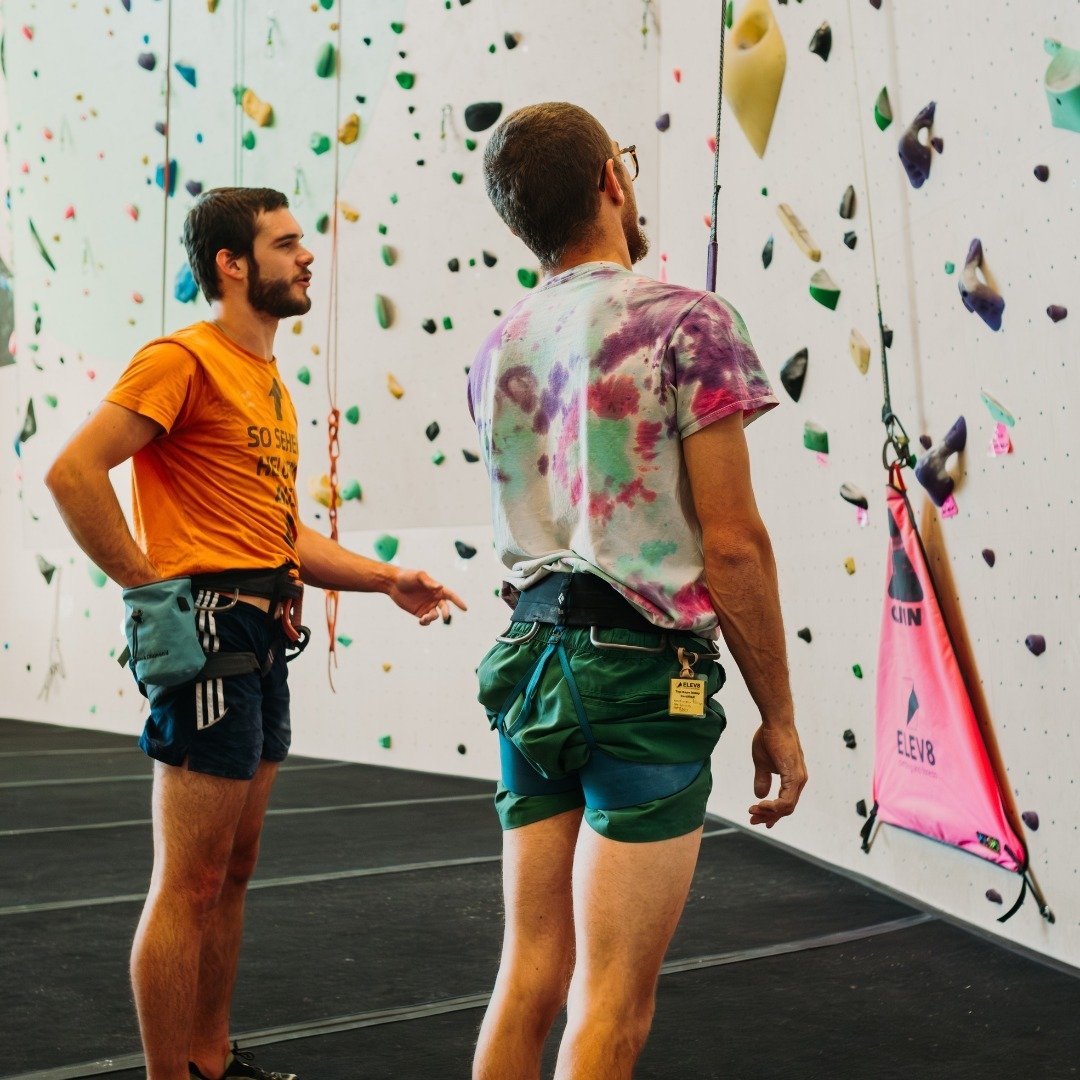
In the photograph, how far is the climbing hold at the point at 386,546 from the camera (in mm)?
4848

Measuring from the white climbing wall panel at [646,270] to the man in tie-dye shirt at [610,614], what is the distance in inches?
53.6

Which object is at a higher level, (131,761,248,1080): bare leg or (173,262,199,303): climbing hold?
(173,262,199,303): climbing hold

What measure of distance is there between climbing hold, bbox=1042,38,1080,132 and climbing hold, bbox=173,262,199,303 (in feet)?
12.6

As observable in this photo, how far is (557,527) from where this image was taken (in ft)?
4.26

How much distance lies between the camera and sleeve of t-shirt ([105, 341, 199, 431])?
1.65 meters

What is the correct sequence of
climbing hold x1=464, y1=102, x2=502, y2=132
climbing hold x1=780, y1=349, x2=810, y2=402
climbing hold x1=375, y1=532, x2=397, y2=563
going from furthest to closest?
climbing hold x1=375, y1=532, x2=397, y2=563, climbing hold x1=464, y1=102, x2=502, y2=132, climbing hold x1=780, y1=349, x2=810, y2=402

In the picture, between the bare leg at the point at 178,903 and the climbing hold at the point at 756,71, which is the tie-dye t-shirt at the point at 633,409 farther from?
the climbing hold at the point at 756,71

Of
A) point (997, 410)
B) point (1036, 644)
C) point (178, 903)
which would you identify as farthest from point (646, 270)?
point (178, 903)

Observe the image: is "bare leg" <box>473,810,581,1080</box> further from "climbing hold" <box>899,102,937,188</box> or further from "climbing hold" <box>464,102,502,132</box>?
"climbing hold" <box>464,102,502,132</box>

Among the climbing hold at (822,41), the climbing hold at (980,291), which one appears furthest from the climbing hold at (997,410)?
the climbing hold at (822,41)

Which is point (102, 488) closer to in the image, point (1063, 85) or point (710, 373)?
point (710, 373)

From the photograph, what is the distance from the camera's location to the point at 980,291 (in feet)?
8.45

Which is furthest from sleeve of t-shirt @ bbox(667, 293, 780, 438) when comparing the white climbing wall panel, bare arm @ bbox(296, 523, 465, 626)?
the white climbing wall panel

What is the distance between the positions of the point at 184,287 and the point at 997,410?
381cm
